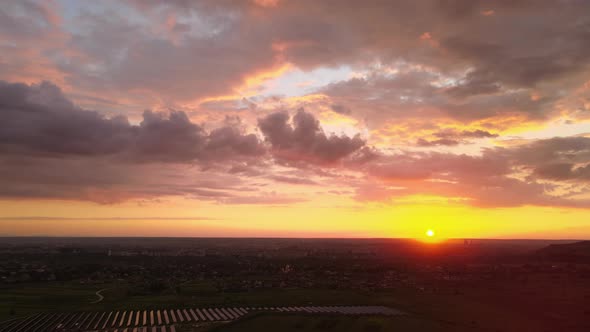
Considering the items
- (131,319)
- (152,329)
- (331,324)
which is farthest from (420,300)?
(131,319)

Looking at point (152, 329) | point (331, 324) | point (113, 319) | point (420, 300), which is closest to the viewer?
point (331, 324)

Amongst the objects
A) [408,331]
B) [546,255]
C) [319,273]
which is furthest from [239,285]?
[546,255]

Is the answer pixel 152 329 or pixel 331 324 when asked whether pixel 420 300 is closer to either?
pixel 331 324

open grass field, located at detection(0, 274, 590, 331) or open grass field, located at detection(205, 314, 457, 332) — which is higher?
open grass field, located at detection(205, 314, 457, 332)

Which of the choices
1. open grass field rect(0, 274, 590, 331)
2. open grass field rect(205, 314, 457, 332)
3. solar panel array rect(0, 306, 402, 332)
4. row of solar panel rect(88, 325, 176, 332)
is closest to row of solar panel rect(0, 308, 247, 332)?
solar panel array rect(0, 306, 402, 332)

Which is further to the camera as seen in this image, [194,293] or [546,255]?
[546,255]

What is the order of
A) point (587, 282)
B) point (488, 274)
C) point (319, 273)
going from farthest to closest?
point (319, 273), point (488, 274), point (587, 282)

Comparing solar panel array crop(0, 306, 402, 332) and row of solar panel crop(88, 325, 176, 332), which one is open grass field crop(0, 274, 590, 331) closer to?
solar panel array crop(0, 306, 402, 332)

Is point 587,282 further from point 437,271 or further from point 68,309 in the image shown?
point 68,309
